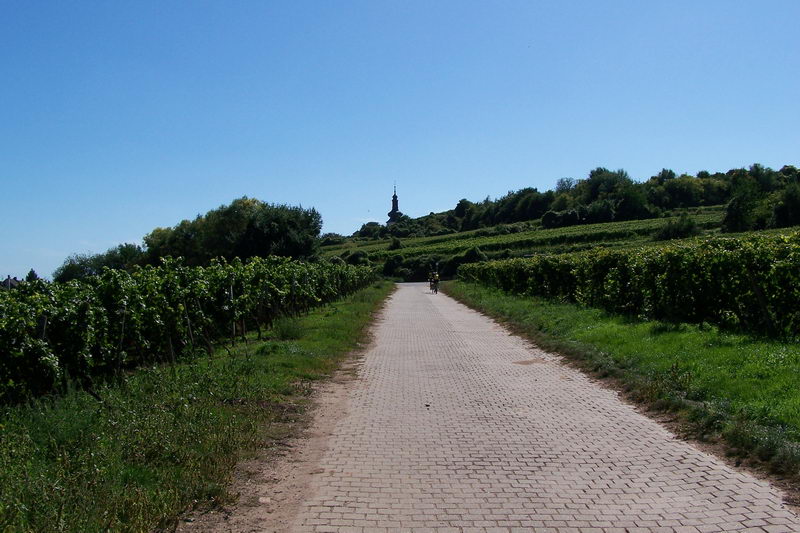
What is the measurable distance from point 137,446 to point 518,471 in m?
3.68

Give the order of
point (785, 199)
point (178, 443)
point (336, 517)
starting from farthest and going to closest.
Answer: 1. point (785, 199)
2. point (178, 443)
3. point (336, 517)

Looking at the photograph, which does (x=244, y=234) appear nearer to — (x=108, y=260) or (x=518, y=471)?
(x=108, y=260)

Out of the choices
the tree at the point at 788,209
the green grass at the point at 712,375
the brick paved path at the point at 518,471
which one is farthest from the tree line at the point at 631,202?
the brick paved path at the point at 518,471

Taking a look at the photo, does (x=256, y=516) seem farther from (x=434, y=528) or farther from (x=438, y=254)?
(x=438, y=254)

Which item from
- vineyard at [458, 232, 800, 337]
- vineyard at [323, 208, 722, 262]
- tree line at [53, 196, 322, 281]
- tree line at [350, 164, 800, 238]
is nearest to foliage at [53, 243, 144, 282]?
tree line at [53, 196, 322, 281]

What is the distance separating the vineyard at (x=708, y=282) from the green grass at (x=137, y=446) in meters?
8.63

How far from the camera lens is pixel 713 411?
730cm

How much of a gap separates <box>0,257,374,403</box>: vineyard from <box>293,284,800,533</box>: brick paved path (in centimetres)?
398

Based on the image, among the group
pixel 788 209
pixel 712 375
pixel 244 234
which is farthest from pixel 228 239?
pixel 712 375

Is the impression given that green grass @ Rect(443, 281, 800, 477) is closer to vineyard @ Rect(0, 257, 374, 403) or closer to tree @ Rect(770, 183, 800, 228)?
vineyard @ Rect(0, 257, 374, 403)

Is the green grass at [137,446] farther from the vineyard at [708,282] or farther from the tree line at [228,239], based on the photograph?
the tree line at [228,239]

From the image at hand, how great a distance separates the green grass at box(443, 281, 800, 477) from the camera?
6312 millimetres

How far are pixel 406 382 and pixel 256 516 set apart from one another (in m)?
6.30

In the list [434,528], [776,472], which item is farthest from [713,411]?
[434,528]
